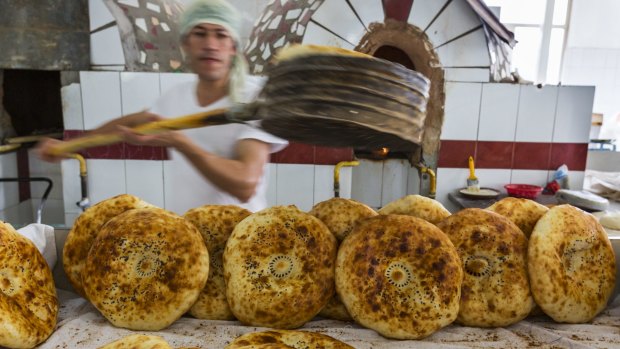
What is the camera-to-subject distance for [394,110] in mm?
838

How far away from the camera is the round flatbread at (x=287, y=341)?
942mm

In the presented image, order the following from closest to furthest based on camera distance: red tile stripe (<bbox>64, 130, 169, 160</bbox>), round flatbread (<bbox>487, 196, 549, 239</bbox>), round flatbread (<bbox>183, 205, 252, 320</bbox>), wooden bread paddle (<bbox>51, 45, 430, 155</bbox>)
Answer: wooden bread paddle (<bbox>51, 45, 430, 155</bbox>) < round flatbread (<bbox>183, 205, 252, 320</bbox>) < round flatbread (<bbox>487, 196, 549, 239</bbox>) < red tile stripe (<bbox>64, 130, 169, 160</bbox>)

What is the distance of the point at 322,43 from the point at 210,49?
1.36 m

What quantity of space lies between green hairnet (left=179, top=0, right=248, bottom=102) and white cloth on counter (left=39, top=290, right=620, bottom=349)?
1.00m

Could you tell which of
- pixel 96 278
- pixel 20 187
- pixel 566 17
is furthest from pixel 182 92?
pixel 566 17

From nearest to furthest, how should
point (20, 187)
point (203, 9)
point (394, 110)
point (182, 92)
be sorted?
point (394, 110) → point (203, 9) → point (182, 92) → point (20, 187)

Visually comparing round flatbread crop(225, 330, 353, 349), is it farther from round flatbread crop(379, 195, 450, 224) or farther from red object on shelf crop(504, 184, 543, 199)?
red object on shelf crop(504, 184, 543, 199)

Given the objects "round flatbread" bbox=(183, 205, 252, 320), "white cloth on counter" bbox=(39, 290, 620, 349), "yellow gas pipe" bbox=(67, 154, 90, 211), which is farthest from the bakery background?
"white cloth on counter" bbox=(39, 290, 620, 349)

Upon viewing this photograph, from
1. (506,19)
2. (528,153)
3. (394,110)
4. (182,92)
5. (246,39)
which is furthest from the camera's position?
(506,19)

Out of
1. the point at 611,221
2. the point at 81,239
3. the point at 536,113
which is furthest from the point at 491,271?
the point at 536,113

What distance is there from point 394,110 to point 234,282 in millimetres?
606

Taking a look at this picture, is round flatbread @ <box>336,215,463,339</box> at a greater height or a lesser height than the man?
lesser

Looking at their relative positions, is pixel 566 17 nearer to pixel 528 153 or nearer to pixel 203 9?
pixel 528 153

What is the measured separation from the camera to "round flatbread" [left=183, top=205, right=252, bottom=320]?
3.85ft
